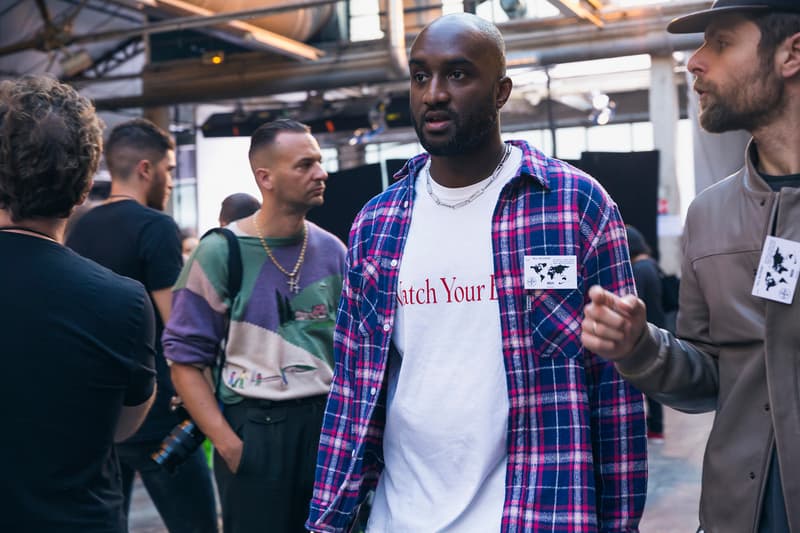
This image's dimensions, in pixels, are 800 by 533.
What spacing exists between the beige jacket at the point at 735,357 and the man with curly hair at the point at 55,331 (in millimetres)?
1112

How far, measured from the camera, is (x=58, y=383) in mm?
2096

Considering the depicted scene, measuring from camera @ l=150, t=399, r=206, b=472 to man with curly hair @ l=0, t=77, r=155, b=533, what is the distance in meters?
1.20

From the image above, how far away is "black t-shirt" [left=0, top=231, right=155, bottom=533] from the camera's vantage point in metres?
2.05

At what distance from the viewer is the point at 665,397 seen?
2.06 m

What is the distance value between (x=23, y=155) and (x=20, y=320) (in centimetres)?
35

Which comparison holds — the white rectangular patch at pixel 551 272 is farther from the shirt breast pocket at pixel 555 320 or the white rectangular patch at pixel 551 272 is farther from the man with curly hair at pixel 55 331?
the man with curly hair at pixel 55 331

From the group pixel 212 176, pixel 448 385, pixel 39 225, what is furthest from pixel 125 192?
pixel 212 176

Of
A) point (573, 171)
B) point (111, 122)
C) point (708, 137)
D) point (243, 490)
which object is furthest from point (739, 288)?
point (111, 122)

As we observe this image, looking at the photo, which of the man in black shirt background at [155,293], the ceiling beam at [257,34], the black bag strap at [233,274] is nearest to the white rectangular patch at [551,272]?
the black bag strap at [233,274]

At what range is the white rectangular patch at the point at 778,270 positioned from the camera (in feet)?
6.11

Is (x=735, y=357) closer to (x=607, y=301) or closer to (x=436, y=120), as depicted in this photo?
(x=607, y=301)

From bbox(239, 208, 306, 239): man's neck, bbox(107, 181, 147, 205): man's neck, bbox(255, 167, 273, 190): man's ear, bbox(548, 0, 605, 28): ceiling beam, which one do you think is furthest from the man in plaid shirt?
bbox(548, 0, 605, 28): ceiling beam

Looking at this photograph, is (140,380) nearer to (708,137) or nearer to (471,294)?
(471,294)

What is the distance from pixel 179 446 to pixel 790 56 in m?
2.37
